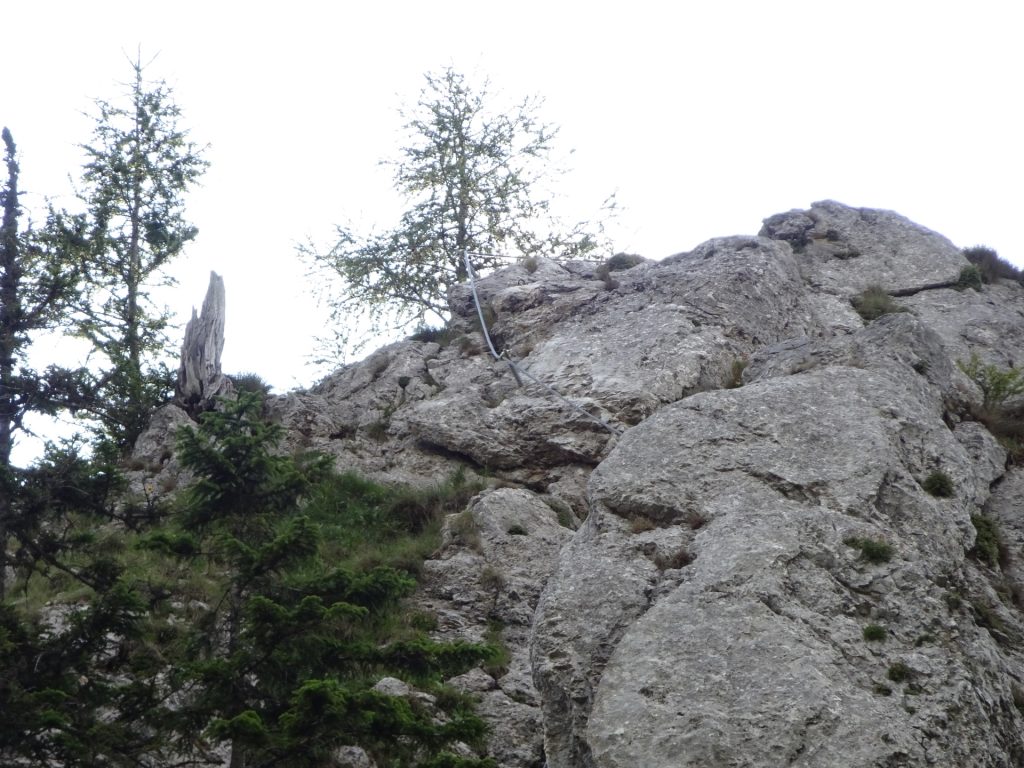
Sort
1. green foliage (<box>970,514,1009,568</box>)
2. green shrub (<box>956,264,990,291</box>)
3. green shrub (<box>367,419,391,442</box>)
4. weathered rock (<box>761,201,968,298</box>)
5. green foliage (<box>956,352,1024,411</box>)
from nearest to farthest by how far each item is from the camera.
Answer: green foliage (<box>970,514,1009,568</box>), green foliage (<box>956,352,1024,411</box>), green shrub (<box>367,419,391,442</box>), green shrub (<box>956,264,990,291</box>), weathered rock (<box>761,201,968,298</box>)

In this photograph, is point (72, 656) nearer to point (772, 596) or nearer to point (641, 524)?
point (641, 524)

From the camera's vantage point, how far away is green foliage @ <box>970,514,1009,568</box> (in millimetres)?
11547

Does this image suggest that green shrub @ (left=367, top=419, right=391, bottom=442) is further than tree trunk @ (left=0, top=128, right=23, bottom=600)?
Yes

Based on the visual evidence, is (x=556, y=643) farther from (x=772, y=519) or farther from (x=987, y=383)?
(x=987, y=383)

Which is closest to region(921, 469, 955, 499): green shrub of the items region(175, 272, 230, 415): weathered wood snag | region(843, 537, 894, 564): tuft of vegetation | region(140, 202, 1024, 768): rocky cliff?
region(140, 202, 1024, 768): rocky cliff

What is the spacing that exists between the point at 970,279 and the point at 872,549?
10.9 m

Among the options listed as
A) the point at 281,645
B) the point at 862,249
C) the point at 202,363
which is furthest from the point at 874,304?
the point at 281,645

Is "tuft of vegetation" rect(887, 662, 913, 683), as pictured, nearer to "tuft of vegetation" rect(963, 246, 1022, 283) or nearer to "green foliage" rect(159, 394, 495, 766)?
"green foliage" rect(159, 394, 495, 766)

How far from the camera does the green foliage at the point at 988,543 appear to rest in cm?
1155

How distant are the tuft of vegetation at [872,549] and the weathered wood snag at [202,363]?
1261 centimetres

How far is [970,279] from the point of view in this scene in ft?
64.8

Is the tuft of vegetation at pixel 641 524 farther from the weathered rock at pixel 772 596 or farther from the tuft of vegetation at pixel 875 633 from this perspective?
the tuft of vegetation at pixel 875 633

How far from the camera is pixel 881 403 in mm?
12328

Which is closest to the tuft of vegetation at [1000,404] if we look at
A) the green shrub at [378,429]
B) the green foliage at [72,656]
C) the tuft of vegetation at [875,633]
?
the tuft of vegetation at [875,633]
